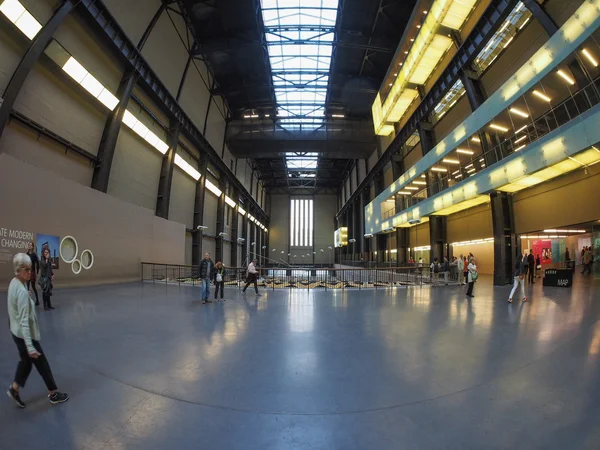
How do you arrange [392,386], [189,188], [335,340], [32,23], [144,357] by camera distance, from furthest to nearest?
[189,188] → [32,23] → [335,340] → [144,357] → [392,386]

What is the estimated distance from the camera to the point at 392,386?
10.9 ft

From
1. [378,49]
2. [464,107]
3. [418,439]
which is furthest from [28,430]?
[378,49]

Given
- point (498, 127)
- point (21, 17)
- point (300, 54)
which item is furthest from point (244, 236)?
point (498, 127)

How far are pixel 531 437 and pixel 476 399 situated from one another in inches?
24.7

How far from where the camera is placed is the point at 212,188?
31.8 metres

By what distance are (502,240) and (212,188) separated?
26282 mm

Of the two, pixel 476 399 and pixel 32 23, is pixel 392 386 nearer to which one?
pixel 476 399

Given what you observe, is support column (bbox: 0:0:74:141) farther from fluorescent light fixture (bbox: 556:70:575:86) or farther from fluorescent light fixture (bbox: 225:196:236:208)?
fluorescent light fixture (bbox: 225:196:236:208)

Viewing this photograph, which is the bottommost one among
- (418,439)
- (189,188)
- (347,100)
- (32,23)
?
(418,439)

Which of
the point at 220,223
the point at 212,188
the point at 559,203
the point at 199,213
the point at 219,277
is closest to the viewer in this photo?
the point at 219,277

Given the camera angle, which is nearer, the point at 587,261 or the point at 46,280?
the point at 46,280

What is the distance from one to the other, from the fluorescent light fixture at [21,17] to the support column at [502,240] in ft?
67.9

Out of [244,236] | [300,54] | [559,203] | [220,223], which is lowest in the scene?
[559,203]

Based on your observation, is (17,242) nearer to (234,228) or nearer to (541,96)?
(541,96)
